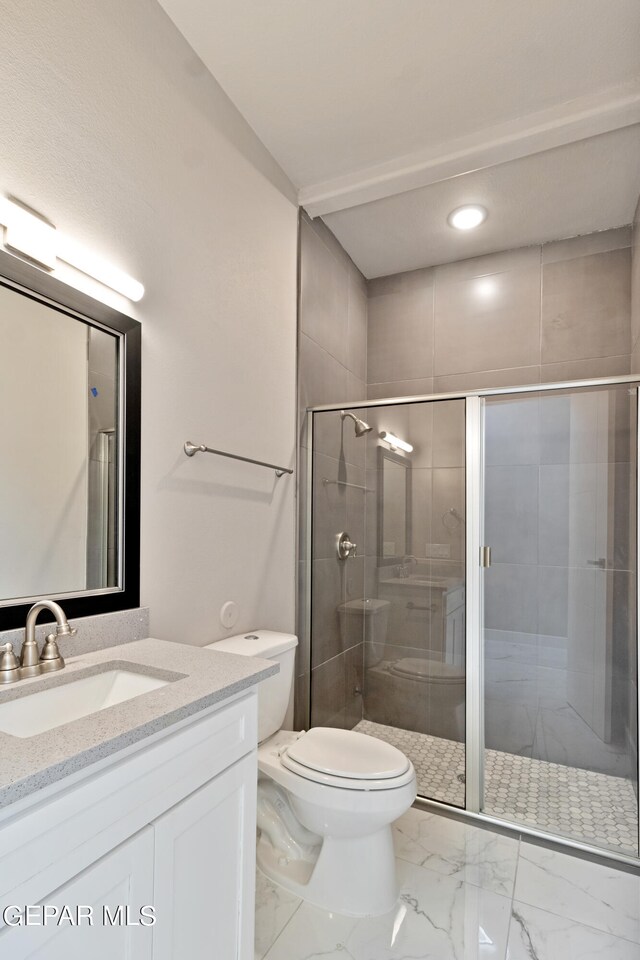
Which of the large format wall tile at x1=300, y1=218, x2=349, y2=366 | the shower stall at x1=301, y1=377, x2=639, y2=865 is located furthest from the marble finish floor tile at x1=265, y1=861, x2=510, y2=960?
the large format wall tile at x1=300, y1=218, x2=349, y2=366

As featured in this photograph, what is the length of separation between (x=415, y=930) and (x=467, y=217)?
2760 mm

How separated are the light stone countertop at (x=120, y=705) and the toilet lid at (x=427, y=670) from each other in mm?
1242

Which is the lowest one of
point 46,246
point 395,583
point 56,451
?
point 395,583

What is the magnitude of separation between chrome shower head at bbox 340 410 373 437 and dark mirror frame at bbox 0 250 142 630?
114 cm

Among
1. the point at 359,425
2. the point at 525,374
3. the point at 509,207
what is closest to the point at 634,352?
the point at 525,374

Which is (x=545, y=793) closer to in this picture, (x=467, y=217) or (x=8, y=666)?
(x=8, y=666)

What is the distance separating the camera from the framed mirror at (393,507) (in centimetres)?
234

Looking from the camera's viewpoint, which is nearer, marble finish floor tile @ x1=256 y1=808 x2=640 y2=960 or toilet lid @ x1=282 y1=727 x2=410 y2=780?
marble finish floor tile @ x1=256 y1=808 x2=640 y2=960

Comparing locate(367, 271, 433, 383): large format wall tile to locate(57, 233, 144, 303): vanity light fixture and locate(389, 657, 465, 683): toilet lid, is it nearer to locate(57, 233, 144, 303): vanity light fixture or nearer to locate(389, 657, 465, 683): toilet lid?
locate(389, 657, 465, 683): toilet lid

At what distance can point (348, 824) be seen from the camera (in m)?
1.50

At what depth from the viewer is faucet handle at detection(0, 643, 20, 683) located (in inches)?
39.4

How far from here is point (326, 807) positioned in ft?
4.94

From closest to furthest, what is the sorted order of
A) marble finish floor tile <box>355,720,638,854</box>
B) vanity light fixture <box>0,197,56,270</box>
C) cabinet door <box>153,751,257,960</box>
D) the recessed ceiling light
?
cabinet door <box>153,751,257,960</box>, vanity light fixture <box>0,197,56,270</box>, marble finish floor tile <box>355,720,638,854</box>, the recessed ceiling light

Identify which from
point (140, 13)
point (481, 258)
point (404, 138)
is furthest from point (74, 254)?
point (481, 258)
